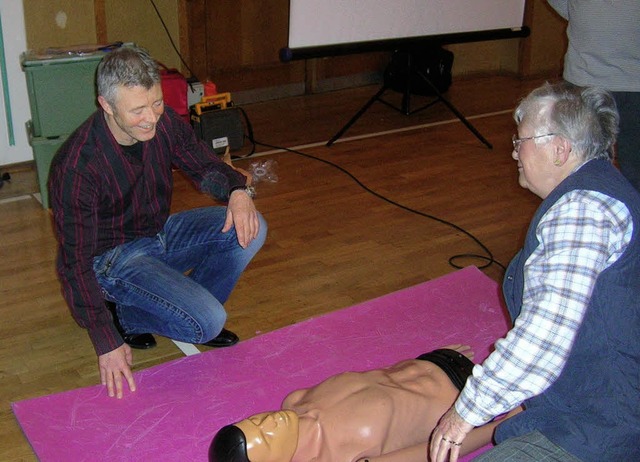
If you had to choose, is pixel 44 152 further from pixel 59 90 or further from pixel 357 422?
pixel 357 422

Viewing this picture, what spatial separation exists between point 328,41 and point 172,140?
6.75ft

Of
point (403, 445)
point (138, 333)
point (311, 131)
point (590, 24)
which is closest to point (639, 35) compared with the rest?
point (590, 24)

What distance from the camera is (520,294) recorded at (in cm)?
164

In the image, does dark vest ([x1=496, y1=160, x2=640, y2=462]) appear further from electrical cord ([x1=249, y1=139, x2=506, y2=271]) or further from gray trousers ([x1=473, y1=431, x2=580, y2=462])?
electrical cord ([x1=249, y1=139, x2=506, y2=271])

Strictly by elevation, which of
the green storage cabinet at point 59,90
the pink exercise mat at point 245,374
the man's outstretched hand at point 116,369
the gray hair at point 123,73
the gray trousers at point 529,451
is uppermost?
the gray hair at point 123,73

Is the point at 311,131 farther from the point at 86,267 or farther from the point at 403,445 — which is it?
the point at 403,445

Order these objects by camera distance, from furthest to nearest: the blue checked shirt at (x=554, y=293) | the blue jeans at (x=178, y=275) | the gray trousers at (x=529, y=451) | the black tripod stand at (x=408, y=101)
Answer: the black tripod stand at (x=408, y=101) → the blue jeans at (x=178, y=275) → the gray trousers at (x=529, y=451) → the blue checked shirt at (x=554, y=293)

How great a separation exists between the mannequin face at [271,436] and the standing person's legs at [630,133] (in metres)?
1.76

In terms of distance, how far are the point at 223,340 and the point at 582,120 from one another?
145 cm

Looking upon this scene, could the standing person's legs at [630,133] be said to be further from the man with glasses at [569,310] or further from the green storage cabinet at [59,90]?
the green storage cabinet at [59,90]

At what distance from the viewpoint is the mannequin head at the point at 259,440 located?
1.70 metres

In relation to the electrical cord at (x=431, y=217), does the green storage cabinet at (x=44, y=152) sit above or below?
above

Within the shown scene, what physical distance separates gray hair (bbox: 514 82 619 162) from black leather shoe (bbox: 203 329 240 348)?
4.47 ft

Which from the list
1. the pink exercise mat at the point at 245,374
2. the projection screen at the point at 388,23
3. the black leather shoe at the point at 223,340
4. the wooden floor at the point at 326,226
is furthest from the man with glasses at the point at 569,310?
the projection screen at the point at 388,23
